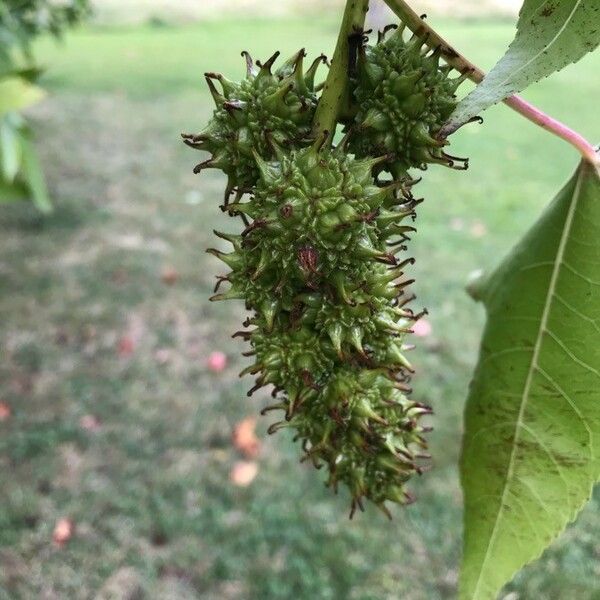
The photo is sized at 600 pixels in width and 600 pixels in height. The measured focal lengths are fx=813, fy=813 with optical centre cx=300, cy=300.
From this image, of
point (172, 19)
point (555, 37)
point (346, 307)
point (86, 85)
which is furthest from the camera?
point (172, 19)

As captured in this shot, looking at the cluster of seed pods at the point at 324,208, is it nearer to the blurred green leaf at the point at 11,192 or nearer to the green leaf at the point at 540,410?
the green leaf at the point at 540,410

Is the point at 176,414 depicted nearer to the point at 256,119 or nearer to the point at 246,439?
the point at 246,439

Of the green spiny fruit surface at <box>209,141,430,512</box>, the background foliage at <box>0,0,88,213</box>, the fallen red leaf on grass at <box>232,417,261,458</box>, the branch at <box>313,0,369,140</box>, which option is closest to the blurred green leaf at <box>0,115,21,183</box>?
the background foliage at <box>0,0,88,213</box>

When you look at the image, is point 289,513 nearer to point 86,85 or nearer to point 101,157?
point 101,157

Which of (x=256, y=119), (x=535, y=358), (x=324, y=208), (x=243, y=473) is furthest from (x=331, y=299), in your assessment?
(x=243, y=473)

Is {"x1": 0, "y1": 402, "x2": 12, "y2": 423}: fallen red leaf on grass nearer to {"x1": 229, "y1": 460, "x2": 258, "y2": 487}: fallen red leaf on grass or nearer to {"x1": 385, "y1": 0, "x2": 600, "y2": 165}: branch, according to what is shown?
{"x1": 229, "y1": 460, "x2": 258, "y2": 487}: fallen red leaf on grass

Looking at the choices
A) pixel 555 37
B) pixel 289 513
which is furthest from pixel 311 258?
pixel 289 513
